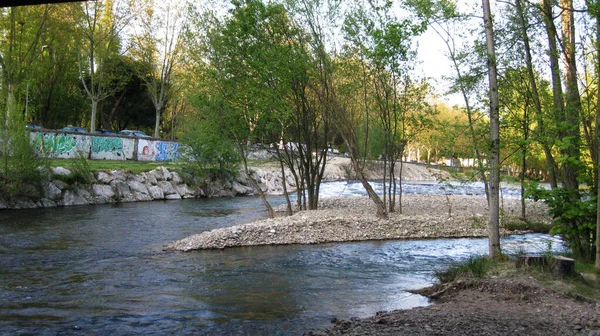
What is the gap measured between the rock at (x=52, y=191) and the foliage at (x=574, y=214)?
80.6 feet

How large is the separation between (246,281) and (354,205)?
56.9 feet

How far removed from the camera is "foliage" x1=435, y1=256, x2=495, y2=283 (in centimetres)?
979

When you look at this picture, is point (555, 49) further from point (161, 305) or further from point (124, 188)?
point (124, 188)

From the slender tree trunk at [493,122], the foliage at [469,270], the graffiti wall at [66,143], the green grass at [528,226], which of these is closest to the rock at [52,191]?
the graffiti wall at [66,143]

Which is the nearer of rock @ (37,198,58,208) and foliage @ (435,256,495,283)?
foliage @ (435,256,495,283)

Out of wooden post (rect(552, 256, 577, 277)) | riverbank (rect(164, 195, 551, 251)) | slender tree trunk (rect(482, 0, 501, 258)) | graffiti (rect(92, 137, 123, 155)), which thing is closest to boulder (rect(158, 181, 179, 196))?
graffiti (rect(92, 137, 123, 155))

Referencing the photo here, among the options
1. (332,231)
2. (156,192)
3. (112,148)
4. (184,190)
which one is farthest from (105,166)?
(332,231)

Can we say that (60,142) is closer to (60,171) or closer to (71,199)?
(60,171)

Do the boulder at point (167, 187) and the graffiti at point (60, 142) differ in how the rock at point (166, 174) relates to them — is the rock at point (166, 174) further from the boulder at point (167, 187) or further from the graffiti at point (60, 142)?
the graffiti at point (60, 142)

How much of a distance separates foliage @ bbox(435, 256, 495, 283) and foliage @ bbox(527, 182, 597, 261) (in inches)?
62.1

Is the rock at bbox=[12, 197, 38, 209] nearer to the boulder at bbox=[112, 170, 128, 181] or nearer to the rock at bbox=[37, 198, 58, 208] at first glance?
the rock at bbox=[37, 198, 58, 208]

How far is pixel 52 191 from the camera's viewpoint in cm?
2708

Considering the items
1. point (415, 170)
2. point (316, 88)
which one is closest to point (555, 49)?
point (316, 88)

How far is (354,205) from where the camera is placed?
28000 millimetres
